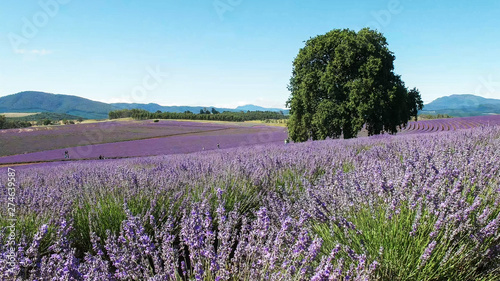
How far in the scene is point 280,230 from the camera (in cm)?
182

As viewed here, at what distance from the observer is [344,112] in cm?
1712

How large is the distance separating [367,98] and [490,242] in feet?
51.5

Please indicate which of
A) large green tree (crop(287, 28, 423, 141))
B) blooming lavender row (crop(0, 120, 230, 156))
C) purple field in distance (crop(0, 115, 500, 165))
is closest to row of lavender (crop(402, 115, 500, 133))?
purple field in distance (crop(0, 115, 500, 165))

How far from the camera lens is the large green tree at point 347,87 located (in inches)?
651

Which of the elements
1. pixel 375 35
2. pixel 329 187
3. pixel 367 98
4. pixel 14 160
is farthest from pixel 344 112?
pixel 14 160

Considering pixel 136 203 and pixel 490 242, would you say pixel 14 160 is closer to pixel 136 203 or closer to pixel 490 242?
pixel 136 203

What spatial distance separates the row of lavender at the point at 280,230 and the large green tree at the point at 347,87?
43.3 ft

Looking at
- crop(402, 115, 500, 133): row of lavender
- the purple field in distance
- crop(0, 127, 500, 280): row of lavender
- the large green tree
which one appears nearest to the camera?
crop(0, 127, 500, 280): row of lavender

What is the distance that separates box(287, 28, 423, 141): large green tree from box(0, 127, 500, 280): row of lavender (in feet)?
43.3

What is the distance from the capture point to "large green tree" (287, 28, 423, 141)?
1655cm

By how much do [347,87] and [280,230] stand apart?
16922 mm

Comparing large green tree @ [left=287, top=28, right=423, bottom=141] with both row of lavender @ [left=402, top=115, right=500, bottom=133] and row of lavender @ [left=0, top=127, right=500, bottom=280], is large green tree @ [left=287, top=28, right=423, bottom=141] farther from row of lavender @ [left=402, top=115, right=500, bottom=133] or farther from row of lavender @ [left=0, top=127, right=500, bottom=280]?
row of lavender @ [left=0, top=127, right=500, bottom=280]
